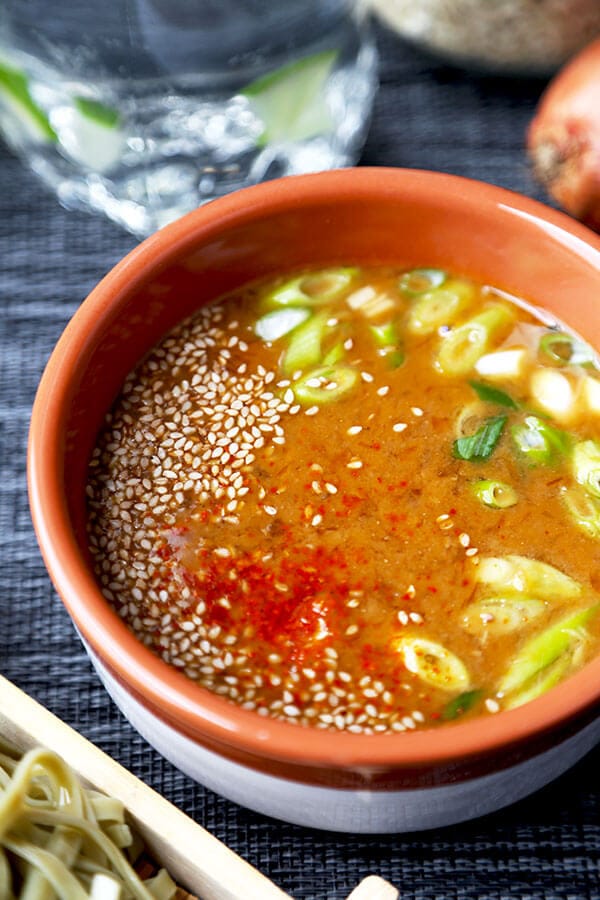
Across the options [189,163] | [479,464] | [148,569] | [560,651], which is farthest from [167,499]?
[189,163]

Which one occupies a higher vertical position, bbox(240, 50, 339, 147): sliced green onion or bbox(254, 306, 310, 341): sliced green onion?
bbox(240, 50, 339, 147): sliced green onion

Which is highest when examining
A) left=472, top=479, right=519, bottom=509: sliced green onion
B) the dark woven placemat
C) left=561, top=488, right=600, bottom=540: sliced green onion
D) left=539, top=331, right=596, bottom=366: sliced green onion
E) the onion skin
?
the onion skin

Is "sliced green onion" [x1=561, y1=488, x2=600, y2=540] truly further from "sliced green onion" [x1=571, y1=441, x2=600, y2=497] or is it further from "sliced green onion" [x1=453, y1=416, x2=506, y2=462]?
"sliced green onion" [x1=453, y1=416, x2=506, y2=462]

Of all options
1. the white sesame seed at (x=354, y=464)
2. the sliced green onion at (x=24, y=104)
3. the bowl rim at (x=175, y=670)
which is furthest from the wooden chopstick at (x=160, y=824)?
the sliced green onion at (x=24, y=104)

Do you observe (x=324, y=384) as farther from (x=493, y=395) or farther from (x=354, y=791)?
(x=354, y=791)

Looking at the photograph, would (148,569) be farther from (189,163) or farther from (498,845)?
(189,163)

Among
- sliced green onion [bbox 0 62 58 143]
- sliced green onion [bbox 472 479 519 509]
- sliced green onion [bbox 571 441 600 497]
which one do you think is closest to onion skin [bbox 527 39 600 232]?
sliced green onion [bbox 571 441 600 497]

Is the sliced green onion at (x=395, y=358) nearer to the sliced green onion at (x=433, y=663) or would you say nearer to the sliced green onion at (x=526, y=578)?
the sliced green onion at (x=526, y=578)
